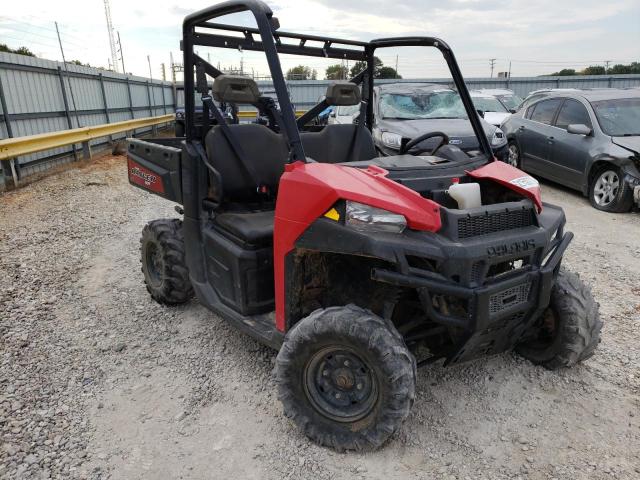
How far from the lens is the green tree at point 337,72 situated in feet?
12.9

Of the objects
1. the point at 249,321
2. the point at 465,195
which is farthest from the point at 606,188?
the point at 249,321

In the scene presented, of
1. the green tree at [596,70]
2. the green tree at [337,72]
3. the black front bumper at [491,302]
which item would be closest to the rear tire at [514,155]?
the green tree at [337,72]

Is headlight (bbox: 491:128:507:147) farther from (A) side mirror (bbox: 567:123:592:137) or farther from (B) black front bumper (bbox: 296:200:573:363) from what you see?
(B) black front bumper (bbox: 296:200:573:363)

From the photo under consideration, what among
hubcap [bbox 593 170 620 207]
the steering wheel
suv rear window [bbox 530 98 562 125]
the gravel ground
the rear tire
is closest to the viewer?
the gravel ground

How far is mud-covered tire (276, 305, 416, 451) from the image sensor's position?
2393 mm

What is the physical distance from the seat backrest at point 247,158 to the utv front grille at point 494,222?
152 cm

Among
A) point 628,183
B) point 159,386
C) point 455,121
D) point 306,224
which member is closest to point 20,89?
point 455,121

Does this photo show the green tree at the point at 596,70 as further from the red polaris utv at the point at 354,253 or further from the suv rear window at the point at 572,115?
the red polaris utv at the point at 354,253

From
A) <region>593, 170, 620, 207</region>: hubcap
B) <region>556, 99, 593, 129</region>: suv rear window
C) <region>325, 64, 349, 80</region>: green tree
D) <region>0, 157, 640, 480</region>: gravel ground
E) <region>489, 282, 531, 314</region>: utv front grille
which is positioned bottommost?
<region>0, 157, 640, 480</region>: gravel ground

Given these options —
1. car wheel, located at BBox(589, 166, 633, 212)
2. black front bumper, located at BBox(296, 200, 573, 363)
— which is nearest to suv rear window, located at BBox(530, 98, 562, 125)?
car wheel, located at BBox(589, 166, 633, 212)

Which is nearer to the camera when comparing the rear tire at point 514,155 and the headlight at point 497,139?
the headlight at point 497,139

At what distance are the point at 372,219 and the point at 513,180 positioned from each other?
969mm

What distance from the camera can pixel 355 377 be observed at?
8.54ft

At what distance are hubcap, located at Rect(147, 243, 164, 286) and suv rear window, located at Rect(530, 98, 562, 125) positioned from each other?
7.25 meters
